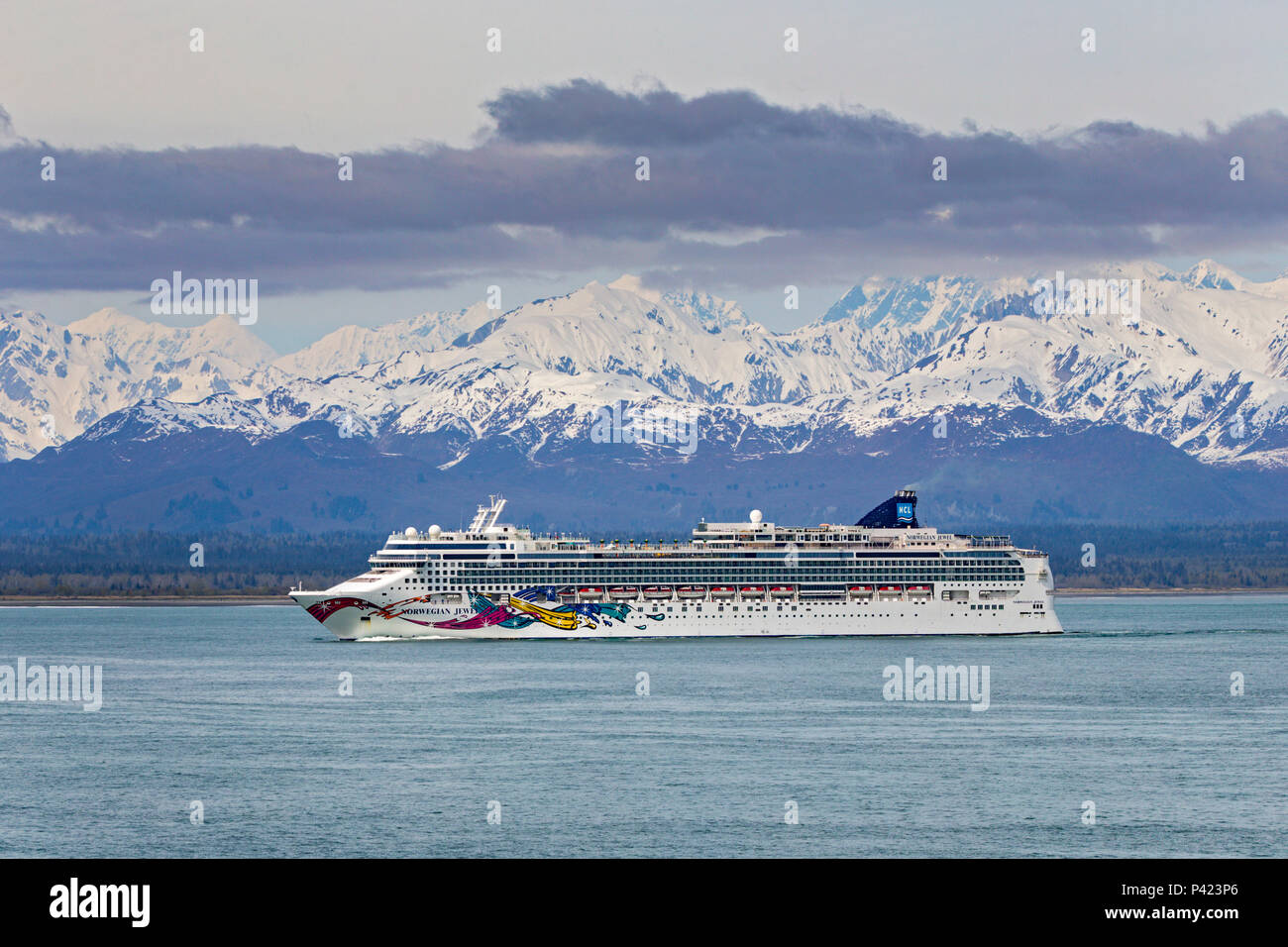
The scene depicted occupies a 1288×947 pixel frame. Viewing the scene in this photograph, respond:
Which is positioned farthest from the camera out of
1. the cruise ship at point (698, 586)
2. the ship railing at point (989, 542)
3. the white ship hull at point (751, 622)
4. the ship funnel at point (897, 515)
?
the ship funnel at point (897, 515)

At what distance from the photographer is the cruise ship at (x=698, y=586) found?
12362 centimetres

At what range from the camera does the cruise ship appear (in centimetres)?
12362

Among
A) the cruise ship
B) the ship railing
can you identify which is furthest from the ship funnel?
the ship railing

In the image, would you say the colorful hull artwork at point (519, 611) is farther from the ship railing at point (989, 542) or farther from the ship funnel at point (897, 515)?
the ship railing at point (989, 542)

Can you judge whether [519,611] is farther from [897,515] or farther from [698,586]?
[897,515]

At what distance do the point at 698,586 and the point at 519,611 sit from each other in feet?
42.3

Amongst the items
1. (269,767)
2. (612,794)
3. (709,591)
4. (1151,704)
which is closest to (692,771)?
(612,794)

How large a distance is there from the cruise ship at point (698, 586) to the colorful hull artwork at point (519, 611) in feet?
0.29

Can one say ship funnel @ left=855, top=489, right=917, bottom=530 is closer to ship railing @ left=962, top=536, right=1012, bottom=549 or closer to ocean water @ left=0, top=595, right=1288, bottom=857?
ship railing @ left=962, top=536, right=1012, bottom=549

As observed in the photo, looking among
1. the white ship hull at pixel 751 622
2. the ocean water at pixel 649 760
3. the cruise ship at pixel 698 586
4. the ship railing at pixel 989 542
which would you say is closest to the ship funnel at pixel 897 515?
the cruise ship at pixel 698 586

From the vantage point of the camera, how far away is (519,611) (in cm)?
12481

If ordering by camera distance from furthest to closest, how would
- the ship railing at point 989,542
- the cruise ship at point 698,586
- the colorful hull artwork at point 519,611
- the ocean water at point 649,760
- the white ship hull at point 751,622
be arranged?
the ship railing at point 989,542 → the cruise ship at point 698,586 → the white ship hull at point 751,622 → the colorful hull artwork at point 519,611 → the ocean water at point 649,760
